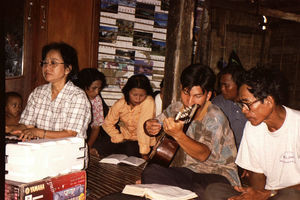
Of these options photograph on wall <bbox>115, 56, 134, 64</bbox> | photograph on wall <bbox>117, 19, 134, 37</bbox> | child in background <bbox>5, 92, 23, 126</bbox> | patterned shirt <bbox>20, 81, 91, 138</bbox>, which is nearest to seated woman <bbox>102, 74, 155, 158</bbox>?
child in background <bbox>5, 92, 23, 126</bbox>

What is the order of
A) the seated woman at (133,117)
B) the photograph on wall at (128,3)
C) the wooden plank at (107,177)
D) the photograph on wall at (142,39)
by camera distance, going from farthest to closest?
the photograph on wall at (142,39), the photograph on wall at (128,3), the seated woman at (133,117), the wooden plank at (107,177)

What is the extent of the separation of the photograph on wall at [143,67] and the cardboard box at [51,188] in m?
4.67

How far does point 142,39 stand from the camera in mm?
6918

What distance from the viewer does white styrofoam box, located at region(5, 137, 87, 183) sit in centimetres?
212

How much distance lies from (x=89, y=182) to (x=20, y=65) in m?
2.51

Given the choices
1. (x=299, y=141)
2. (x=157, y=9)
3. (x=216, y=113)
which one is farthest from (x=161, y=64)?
(x=299, y=141)

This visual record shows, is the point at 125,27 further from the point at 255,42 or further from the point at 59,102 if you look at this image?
the point at 255,42

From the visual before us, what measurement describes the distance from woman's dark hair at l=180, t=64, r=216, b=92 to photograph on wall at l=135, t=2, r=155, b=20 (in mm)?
4084

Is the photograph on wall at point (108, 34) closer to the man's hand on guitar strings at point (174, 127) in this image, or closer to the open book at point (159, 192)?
the man's hand on guitar strings at point (174, 127)

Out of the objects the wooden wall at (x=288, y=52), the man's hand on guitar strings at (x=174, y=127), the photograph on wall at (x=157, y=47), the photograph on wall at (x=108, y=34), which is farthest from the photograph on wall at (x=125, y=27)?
the wooden wall at (x=288, y=52)

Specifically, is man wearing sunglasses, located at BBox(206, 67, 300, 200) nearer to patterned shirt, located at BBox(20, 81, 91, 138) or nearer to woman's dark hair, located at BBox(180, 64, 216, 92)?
woman's dark hair, located at BBox(180, 64, 216, 92)

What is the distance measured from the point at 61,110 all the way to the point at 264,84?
201 cm

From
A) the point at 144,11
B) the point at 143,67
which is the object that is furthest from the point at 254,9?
the point at 143,67

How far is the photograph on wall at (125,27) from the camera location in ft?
21.7
